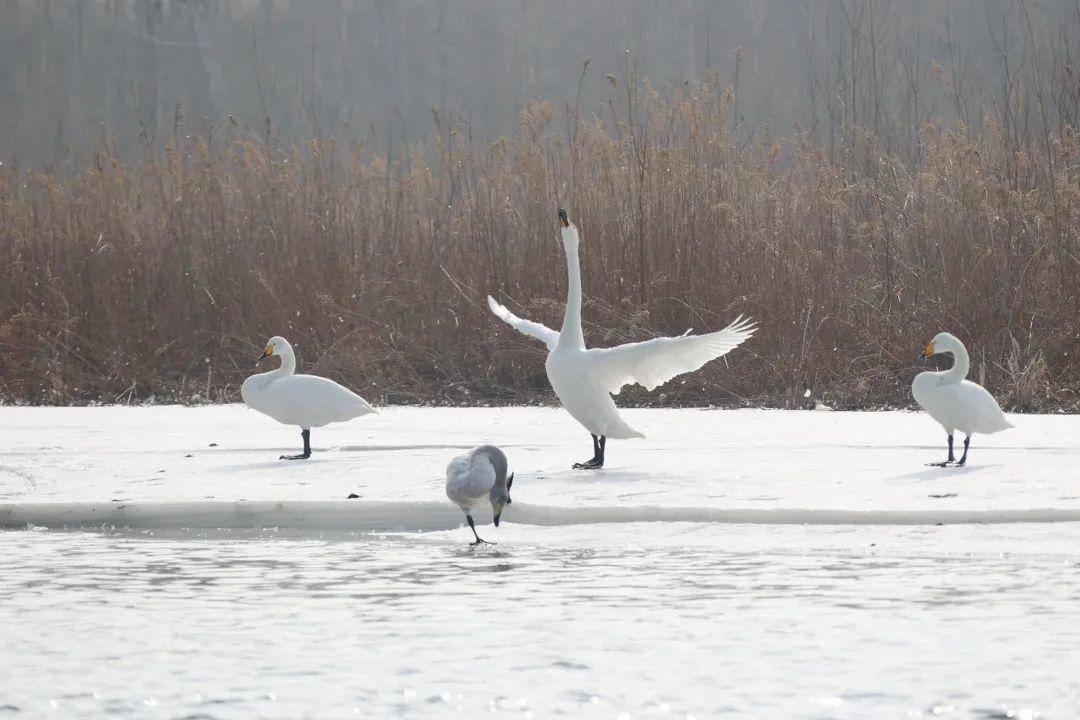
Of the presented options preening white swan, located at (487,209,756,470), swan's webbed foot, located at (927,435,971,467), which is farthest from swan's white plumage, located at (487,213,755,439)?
swan's webbed foot, located at (927,435,971,467)

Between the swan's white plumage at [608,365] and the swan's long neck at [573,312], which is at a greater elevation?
the swan's long neck at [573,312]

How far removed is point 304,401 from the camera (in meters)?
7.03

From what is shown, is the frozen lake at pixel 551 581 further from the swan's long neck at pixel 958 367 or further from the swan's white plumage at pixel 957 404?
the swan's long neck at pixel 958 367

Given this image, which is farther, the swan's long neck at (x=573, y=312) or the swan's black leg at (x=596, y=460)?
the swan's long neck at (x=573, y=312)

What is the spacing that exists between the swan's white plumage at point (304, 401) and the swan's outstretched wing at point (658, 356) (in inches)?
42.0

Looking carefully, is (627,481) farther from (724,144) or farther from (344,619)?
(724,144)

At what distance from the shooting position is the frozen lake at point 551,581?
3596mm

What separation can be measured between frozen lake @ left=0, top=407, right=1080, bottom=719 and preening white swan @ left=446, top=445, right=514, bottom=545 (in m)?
0.13

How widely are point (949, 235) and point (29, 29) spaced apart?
3008 centimetres

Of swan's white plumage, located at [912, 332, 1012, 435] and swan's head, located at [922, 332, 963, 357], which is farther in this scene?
swan's head, located at [922, 332, 963, 357]

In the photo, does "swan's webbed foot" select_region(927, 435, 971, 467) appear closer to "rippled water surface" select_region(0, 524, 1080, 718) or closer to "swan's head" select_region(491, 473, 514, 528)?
"rippled water surface" select_region(0, 524, 1080, 718)

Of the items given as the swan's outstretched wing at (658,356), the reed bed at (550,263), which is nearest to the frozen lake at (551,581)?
the swan's outstretched wing at (658,356)

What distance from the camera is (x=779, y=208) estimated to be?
10.3m

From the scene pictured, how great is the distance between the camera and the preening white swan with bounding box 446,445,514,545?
550 centimetres
